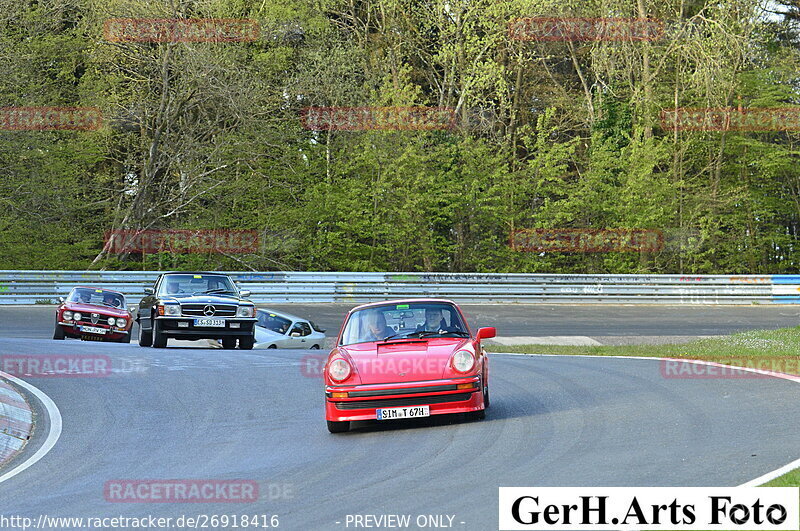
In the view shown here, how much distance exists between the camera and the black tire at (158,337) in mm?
20297

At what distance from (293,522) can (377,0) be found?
40980mm

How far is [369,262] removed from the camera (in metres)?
41.2

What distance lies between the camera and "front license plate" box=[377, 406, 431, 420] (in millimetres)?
10582

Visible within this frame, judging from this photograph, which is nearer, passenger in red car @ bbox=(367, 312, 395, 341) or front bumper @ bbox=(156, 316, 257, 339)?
passenger in red car @ bbox=(367, 312, 395, 341)

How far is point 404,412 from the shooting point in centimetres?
1059

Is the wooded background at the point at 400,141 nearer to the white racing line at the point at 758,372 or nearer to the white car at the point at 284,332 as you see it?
the white car at the point at 284,332

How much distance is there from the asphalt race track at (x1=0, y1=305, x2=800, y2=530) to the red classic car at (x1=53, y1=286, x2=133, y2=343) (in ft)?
22.8

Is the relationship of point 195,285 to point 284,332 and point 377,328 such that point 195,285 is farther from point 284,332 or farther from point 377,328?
point 377,328

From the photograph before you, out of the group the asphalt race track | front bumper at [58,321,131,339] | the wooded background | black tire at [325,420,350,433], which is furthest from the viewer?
the wooded background

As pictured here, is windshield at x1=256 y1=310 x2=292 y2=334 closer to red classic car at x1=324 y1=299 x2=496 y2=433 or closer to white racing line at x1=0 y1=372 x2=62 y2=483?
white racing line at x1=0 y1=372 x2=62 y2=483

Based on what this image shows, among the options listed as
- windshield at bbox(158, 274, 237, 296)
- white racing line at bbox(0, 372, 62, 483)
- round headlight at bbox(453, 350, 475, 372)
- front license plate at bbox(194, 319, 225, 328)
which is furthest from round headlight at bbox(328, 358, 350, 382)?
windshield at bbox(158, 274, 237, 296)

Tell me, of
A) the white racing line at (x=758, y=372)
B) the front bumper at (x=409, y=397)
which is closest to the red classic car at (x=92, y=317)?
the white racing line at (x=758, y=372)

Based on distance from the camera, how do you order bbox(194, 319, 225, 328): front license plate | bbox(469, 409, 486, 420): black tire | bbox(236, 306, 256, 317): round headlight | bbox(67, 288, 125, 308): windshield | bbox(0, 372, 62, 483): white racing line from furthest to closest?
bbox(67, 288, 125, 308): windshield, bbox(236, 306, 256, 317): round headlight, bbox(194, 319, 225, 328): front license plate, bbox(469, 409, 486, 420): black tire, bbox(0, 372, 62, 483): white racing line

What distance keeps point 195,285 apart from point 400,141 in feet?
73.6
